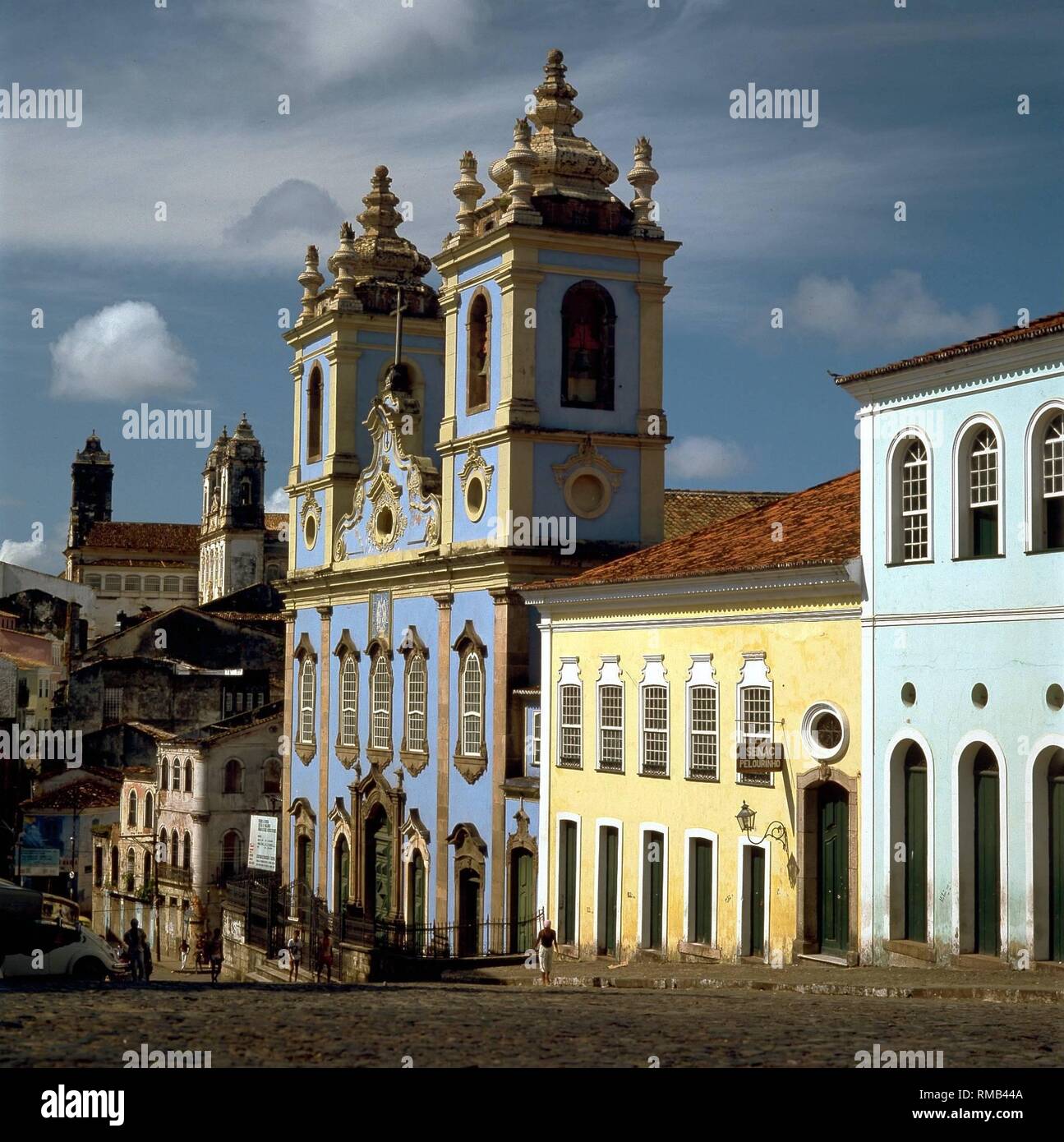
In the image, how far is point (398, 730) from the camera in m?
40.7

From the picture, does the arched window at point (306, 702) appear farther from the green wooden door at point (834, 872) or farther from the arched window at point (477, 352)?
the green wooden door at point (834, 872)

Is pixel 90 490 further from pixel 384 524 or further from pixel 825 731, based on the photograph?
pixel 825 731

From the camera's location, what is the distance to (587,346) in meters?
37.0

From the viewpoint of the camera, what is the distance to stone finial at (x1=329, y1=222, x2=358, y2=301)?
45656 mm

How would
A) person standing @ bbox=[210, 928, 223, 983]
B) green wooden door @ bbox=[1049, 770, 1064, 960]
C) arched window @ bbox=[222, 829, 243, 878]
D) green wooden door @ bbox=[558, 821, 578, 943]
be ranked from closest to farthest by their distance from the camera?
green wooden door @ bbox=[1049, 770, 1064, 960], green wooden door @ bbox=[558, 821, 578, 943], person standing @ bbox=[210, 928, 223, 983], arched window @ bbox=[222, 829, 243, 878]

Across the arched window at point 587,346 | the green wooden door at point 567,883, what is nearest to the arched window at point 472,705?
the green wooden door at point 567,883

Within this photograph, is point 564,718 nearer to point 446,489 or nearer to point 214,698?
point 446,489

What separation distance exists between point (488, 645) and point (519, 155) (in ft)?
30.2

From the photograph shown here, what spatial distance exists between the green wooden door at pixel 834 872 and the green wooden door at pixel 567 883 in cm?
715

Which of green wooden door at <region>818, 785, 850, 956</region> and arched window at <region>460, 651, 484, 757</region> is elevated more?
arched window at <region>460, 651, 484, 757</region>

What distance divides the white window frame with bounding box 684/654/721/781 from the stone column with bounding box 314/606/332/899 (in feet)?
60.4

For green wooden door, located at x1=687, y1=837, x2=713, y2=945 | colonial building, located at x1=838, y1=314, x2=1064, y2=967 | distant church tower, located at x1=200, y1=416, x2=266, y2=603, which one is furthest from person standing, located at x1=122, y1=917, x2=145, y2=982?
distant church tower, located at x1=200, y1=416, x2=266, y2=603

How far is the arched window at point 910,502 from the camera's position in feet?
74.1

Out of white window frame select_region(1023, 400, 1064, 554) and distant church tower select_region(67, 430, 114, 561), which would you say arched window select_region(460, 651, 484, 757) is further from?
distant church tower select_region(67, 430, 114, 561)
